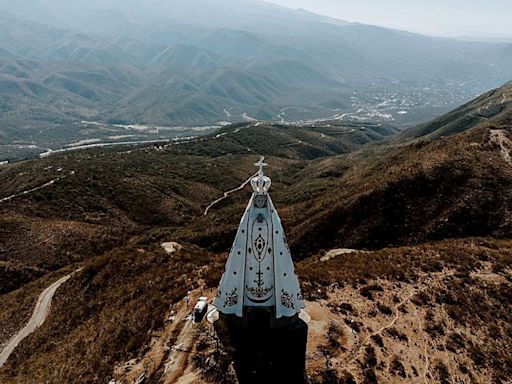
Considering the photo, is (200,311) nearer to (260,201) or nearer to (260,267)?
(260,267)

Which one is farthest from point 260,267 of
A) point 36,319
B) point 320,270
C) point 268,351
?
point 36,319

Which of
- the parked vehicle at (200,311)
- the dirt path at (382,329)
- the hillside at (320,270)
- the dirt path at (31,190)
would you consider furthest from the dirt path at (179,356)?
the dirt path at (31,190)

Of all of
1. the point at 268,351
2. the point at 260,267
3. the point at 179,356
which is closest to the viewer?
the point at 260,267

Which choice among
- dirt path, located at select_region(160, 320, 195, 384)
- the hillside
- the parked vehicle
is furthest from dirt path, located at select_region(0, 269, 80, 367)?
the parked vehicle

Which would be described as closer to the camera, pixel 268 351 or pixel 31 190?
pixel 268 351

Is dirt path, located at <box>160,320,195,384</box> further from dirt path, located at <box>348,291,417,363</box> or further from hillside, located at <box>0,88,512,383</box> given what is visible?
dirt path, located at <box>348,291,417,363</box>

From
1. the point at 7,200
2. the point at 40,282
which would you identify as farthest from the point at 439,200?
the point at 7,200
